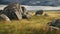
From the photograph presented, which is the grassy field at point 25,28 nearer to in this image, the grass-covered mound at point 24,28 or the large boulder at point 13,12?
the grass-covered mound at point 24,28

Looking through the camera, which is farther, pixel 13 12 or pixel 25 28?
pixel 13 12

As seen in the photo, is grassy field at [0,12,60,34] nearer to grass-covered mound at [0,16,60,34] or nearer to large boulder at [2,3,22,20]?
grass-covered mound at [0,16,60,34]

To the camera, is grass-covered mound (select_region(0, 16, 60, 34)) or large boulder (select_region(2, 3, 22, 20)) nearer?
grass-covered mound (select_region(0, 16, 60, 34))

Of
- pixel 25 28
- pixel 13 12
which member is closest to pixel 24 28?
pixel 25 28

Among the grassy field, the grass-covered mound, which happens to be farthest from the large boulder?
the grass-covered mound

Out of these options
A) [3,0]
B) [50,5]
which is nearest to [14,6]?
[3,0]

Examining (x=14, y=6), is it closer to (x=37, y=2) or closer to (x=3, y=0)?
(x=3, y=0)

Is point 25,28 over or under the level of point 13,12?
over

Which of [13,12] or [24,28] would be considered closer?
[24,28]

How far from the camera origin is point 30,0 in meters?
63.9

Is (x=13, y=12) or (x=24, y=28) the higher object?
(x=24, y=28)

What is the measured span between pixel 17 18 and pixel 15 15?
69cm

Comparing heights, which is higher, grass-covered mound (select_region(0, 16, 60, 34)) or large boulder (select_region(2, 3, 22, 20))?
grass-covered mound (select_region(0, 16, 60, 34))

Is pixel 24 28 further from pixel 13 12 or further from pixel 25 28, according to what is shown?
pixel 13 12
